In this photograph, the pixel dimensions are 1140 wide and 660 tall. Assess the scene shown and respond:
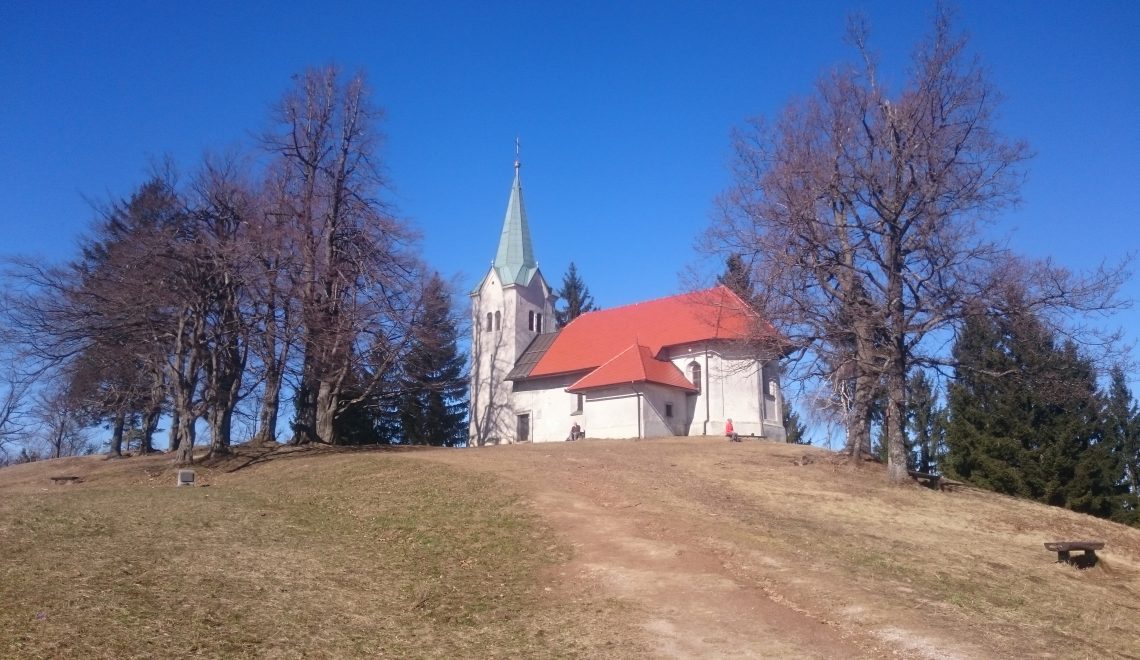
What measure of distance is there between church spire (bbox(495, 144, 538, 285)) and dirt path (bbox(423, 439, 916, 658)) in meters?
26.5

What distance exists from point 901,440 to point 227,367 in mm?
22366

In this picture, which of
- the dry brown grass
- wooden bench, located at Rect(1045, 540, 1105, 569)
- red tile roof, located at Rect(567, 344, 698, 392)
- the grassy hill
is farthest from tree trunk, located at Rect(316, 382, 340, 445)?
wooden bench, located at Rect(1045, 540, 1105, 569)

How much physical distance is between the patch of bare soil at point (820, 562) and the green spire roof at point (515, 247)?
23912 millimetres

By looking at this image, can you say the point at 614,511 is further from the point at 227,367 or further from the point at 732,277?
the point at 227,367

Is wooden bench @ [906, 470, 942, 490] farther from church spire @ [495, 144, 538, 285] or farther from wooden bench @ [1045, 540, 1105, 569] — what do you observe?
church spire @ [495, 144, 538, 285]

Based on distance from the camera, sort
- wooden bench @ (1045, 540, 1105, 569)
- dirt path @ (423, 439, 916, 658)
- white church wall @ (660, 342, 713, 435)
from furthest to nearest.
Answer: white church wall @ (660, 342, 713, 435) < wooden bench @ (1045, 540, 1105, 569) < dirt path @ (423, 439, 916, 658)

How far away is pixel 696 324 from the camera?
41219 millimetres

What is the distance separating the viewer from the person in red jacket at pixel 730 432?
35.8 metres

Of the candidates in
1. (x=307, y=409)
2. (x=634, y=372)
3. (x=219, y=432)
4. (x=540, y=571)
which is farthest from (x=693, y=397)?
(x=540, y=571)

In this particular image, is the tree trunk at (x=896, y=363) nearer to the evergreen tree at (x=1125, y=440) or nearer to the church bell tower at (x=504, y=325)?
the evergreen tree at (x=1125, y=440)

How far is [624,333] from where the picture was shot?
1724 inches

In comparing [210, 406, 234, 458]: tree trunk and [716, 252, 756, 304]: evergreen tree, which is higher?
[716, 252, 756, 304]: evergreen tree

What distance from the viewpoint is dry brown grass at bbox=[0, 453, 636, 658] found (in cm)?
945

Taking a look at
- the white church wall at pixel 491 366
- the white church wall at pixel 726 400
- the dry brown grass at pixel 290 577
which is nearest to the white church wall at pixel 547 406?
the white church wall at pixel 491 366
